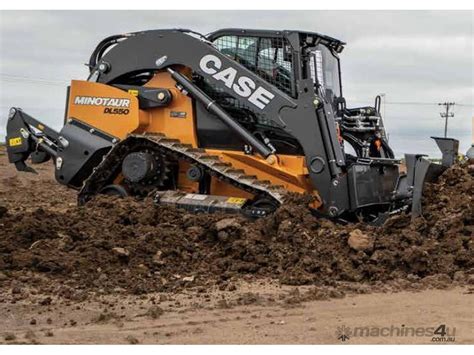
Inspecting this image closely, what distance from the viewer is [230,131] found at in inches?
384

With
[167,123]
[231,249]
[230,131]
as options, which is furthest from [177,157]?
[231,249]

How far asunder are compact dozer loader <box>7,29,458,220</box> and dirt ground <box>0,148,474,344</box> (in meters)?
0.59

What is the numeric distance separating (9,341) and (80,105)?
5869 millimetres

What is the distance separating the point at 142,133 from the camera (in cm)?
1012

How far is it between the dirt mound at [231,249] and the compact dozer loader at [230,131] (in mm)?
550

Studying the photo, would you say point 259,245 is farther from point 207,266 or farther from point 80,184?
point 80,184

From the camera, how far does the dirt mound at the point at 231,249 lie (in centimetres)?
709

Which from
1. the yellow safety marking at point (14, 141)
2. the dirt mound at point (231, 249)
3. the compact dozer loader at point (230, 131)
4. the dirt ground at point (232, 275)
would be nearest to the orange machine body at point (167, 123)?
the compact dozer loader at point (230, 131)

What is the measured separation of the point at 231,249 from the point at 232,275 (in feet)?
2.00

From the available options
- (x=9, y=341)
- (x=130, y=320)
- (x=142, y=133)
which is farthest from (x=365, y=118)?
(x=9, y=341)

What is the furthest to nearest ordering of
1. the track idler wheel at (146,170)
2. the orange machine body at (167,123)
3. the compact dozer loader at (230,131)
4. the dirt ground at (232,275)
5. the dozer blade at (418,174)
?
1. the track idler wheel at (146,170)
2. the orange machine body at (167,123)
3. the compact dozer loader at (230,131)
4. the dozer blade at (418,174)
5. the dirt ground at (232,275)

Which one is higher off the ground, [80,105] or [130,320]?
[80,105]

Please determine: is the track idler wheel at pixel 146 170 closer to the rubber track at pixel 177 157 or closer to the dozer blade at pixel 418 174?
the rubber track at pixel 177 157

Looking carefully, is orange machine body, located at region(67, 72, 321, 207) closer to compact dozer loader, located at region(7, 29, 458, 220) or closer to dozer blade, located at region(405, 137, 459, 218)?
compact dozer loader, located at region(7, 29, 458, 220)
